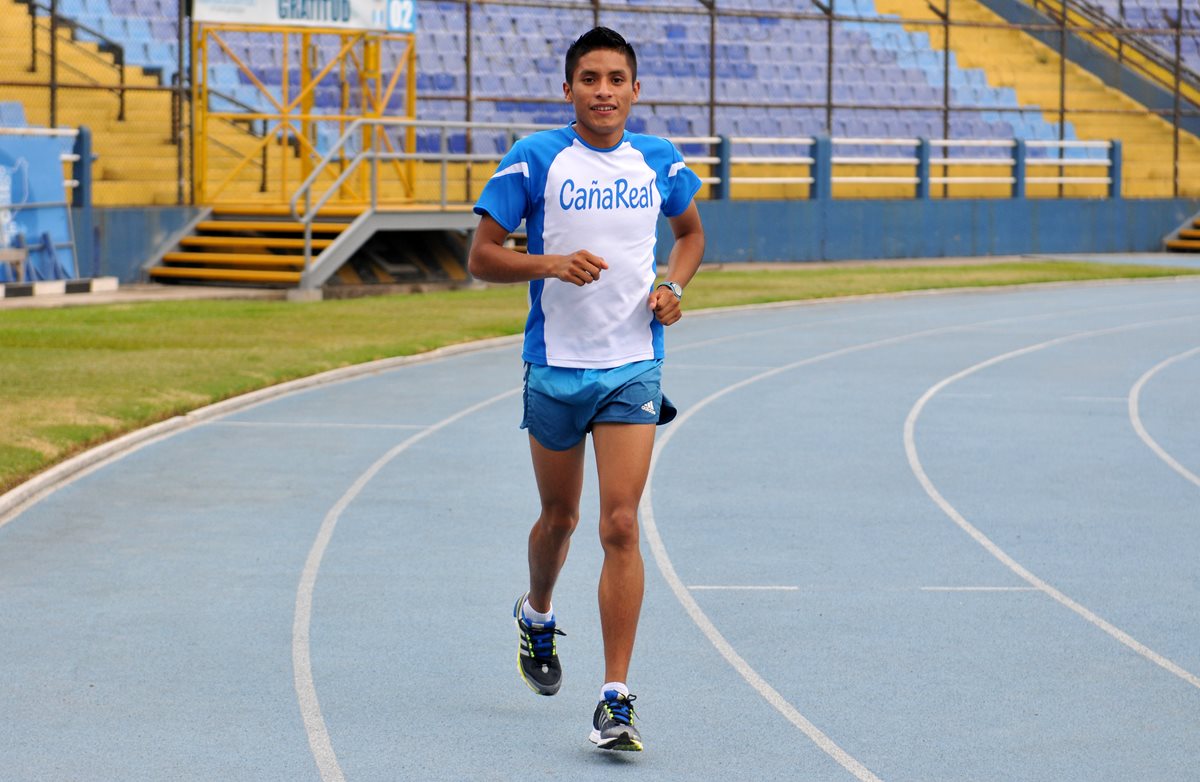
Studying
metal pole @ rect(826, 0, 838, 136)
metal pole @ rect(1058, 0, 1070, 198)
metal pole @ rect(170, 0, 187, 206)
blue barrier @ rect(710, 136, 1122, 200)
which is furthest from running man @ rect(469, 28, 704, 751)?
metal pole @ rect(1058, 0, 1070, 198)

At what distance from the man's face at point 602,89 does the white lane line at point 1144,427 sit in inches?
259

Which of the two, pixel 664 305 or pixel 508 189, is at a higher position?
pixel 508 189

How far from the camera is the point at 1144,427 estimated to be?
14.0m

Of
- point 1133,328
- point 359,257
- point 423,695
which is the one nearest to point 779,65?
point 359,257

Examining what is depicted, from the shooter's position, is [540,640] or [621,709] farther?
[540,640]

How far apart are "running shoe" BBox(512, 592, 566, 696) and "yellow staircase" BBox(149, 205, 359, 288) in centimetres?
1842

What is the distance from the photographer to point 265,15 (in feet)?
84.8

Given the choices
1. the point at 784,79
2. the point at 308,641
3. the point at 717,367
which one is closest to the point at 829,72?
the point at 784,79

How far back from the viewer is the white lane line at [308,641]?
5.85 m

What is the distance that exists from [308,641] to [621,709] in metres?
1.94

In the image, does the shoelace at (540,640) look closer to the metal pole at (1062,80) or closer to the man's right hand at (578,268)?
the man's right hand at (578,268)

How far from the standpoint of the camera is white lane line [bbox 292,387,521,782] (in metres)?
5.85

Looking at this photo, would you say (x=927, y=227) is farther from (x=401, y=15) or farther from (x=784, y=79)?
(x=401, y=15)

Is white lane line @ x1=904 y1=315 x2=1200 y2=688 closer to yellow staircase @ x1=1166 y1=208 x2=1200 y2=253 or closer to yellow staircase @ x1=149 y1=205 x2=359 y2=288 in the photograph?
yellow staircase @ x1=149 y1=205 x2=359 y2=288
